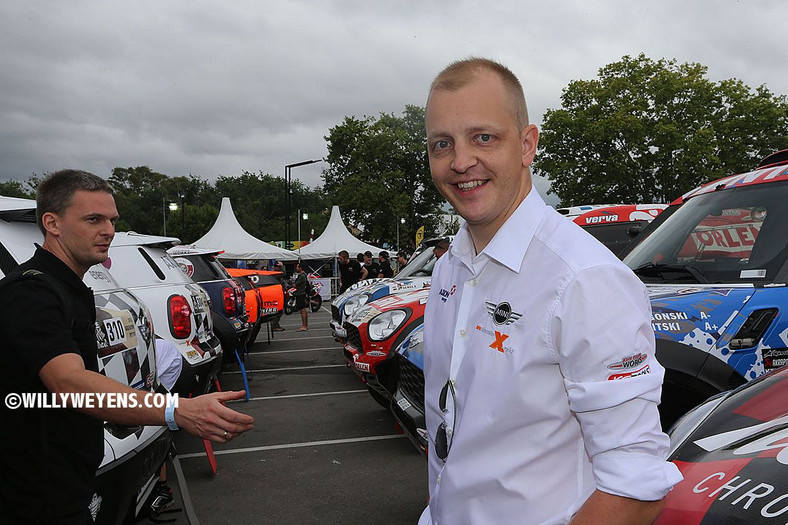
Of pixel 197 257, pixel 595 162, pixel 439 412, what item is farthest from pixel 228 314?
pixel 595 162

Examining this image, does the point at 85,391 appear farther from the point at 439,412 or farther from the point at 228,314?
the point at 228,314

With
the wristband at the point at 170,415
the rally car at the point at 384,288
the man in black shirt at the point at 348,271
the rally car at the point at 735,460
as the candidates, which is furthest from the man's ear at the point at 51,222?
the man in black shirt at the point at 348,271

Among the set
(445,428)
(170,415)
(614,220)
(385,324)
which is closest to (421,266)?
(614,220)

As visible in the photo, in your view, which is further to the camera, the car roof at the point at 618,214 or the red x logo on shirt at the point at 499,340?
the car roof at the point at 618,214

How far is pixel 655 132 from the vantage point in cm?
3328

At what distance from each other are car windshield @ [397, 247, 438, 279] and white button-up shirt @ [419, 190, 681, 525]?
812 cm

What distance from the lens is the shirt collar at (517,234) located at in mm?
1394

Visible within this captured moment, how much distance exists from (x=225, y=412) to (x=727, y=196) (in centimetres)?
336

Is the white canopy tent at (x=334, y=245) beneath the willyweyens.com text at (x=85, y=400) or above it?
beneath

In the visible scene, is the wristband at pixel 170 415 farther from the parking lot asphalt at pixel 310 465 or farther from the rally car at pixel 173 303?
the rally car at pixel 173 303

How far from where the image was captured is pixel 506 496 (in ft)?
4.41

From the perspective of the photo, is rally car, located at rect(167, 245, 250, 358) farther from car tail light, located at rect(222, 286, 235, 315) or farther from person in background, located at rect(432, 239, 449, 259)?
person in background, located at rect(432, 239, 449, 259)

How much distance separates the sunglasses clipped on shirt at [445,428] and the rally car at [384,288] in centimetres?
672

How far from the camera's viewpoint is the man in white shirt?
1.20 meters
